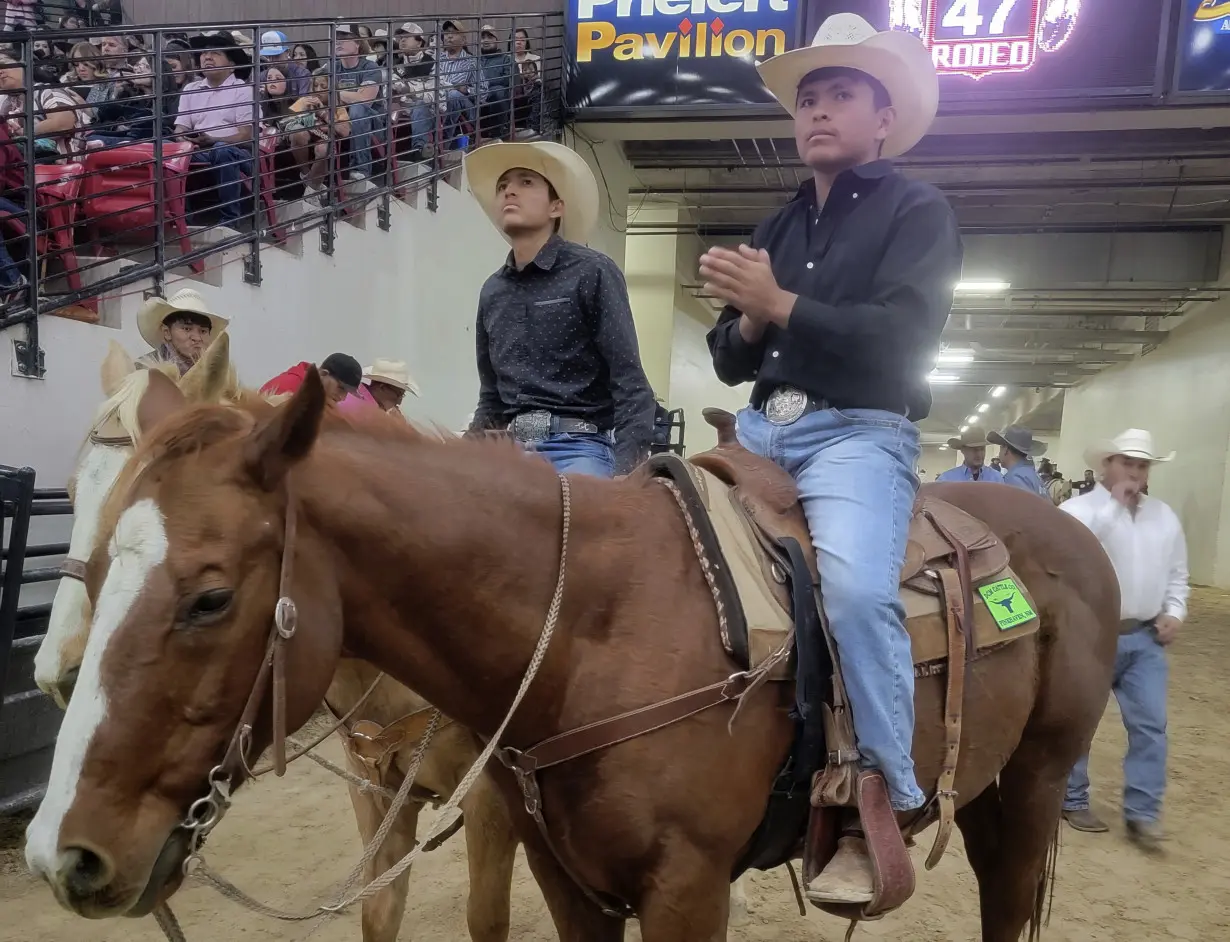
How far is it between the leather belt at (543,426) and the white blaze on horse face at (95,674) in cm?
141

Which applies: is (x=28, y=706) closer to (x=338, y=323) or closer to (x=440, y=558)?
(x=338, y=323)

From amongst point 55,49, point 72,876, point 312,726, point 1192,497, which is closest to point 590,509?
point 72,876

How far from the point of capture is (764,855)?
68.2 inches

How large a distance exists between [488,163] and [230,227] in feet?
12.1

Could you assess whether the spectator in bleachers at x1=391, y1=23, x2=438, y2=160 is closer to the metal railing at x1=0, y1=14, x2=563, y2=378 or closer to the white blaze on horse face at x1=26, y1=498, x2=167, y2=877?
the metal railing at x1=0, y1=14, x2=563, y2=378

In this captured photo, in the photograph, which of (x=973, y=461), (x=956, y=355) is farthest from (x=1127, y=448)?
(x=956, y=355)

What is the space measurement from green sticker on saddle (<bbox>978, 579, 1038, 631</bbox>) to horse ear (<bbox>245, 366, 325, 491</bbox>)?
5.34 feet

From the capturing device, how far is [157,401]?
1.59 metres

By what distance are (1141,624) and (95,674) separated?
483 cm

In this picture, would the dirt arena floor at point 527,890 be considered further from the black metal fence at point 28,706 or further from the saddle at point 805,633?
the saddle at point 805,633

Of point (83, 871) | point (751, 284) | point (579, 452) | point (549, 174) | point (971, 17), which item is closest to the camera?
point (83, 871)

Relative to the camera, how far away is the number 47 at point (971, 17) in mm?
7496

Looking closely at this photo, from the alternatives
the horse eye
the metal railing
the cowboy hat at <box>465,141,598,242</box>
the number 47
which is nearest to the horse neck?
the horse eye

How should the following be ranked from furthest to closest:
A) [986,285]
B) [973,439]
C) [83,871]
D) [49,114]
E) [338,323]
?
[986,285] < [973,439] < [338,323] < [49,114] < [83,871]
